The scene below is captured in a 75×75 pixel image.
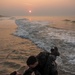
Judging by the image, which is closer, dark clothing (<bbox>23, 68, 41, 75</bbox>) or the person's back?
dark clothing (<bbox>23, 68, 41, 75</bbox>)

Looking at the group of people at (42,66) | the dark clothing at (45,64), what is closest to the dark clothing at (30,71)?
the group of people at (42,66)

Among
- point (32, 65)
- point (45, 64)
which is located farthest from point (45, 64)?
point (32, 65)

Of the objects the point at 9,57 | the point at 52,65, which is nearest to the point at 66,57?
the point at 9,57

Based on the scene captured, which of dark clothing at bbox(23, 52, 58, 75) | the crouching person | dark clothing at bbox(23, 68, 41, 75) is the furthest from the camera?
dark clothing at bbox(23, 52, 58, 75)

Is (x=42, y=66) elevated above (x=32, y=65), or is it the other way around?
(x=32, y=65)

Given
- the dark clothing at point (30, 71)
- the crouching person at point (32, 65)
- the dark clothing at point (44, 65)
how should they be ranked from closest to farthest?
the crouching person at point (32, 65) < the dark clothing at point (30, 71) < the dark clothing at point (44, 65)

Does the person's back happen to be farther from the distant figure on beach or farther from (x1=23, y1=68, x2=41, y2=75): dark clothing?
(x1=23, y1=68, x2=41, y2=75): dark clothing

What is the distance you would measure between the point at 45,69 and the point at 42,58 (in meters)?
0.30

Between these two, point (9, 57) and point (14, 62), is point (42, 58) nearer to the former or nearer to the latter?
point (14, 62)

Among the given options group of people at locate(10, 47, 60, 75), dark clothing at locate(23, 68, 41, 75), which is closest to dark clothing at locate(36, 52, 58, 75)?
group of people at locate(10, 47, 60, 75)

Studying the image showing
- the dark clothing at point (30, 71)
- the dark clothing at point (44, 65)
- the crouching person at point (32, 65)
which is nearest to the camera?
the crouching person at point (32, 65)

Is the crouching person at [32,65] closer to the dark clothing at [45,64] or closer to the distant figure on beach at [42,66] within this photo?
the distant figure on beach at [42,66]

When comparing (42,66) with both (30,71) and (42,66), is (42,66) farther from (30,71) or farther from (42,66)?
(30,71)

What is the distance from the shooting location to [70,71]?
9.52 m
